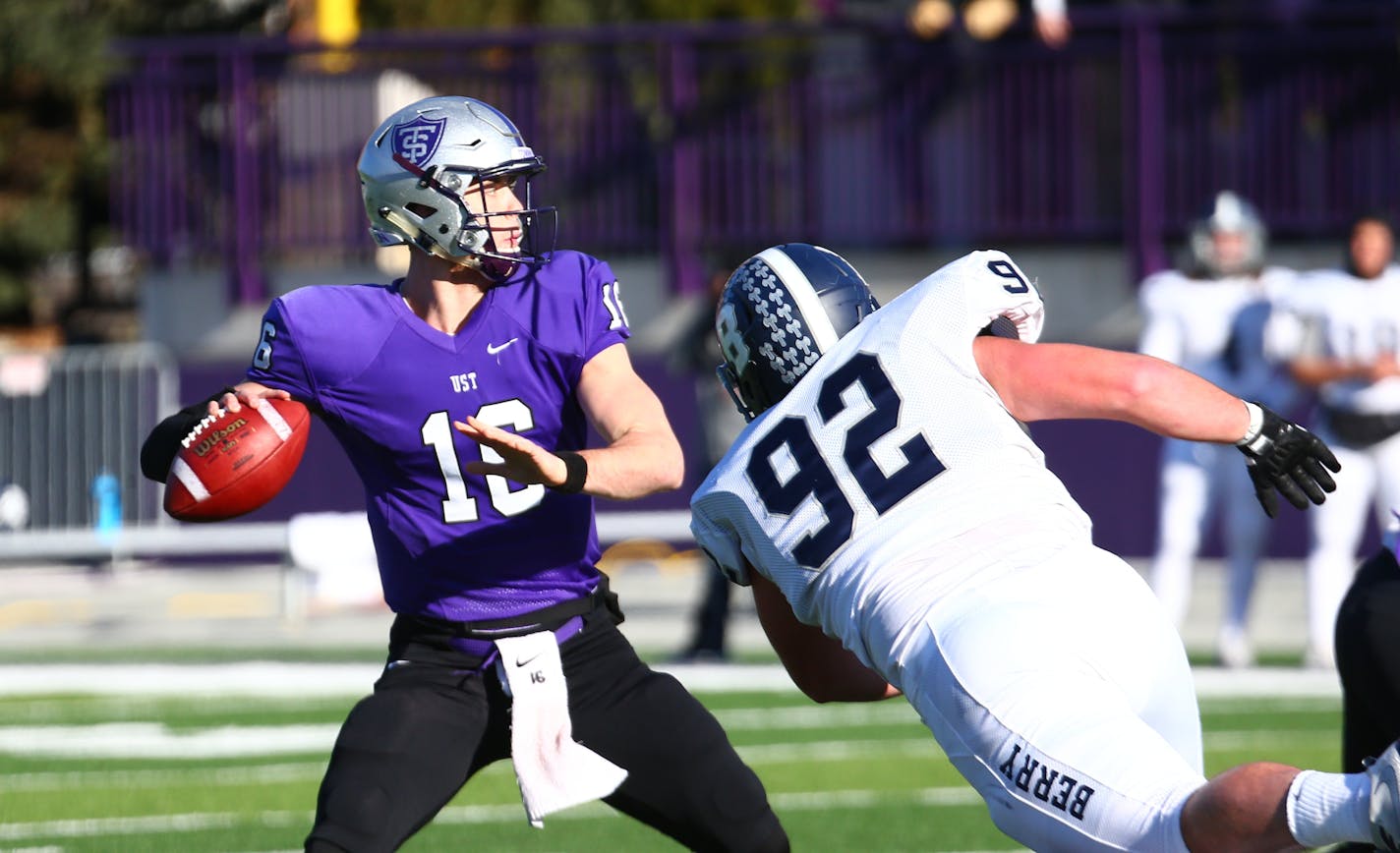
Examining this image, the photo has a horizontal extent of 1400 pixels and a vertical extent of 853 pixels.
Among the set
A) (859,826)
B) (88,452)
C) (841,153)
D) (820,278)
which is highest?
(820,278)

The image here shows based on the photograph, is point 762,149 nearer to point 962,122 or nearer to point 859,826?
point 962,122

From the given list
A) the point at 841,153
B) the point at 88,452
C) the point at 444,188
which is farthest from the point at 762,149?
the point at 444,188

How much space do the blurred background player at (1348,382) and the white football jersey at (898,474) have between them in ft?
18.6

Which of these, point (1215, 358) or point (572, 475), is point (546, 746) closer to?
point (572, 475)

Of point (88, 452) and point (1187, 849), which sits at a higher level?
point (1187, 849)

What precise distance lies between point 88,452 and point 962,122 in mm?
6715

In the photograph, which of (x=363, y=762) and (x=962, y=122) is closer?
(x=363, y=762)

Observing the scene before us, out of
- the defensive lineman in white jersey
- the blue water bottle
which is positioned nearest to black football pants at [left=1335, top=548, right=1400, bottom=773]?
the defensive lineman in white jersey

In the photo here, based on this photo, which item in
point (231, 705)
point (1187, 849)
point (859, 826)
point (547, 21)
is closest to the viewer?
point (1187, 849)

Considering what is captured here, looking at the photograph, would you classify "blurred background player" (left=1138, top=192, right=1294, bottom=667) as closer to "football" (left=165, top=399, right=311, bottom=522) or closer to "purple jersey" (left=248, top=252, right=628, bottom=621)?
"purple jersey" (left=248, top=252, right=628, bottom=621)

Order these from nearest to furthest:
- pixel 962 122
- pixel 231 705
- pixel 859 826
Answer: pixel 859 826 → pixel 231 705 → pixel 962 122

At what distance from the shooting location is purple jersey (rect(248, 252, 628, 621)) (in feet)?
13.8

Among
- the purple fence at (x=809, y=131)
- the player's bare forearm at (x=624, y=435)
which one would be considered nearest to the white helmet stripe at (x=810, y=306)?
the player's bare forearm at (x=624, y=435)

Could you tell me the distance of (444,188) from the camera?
431 centimetres
